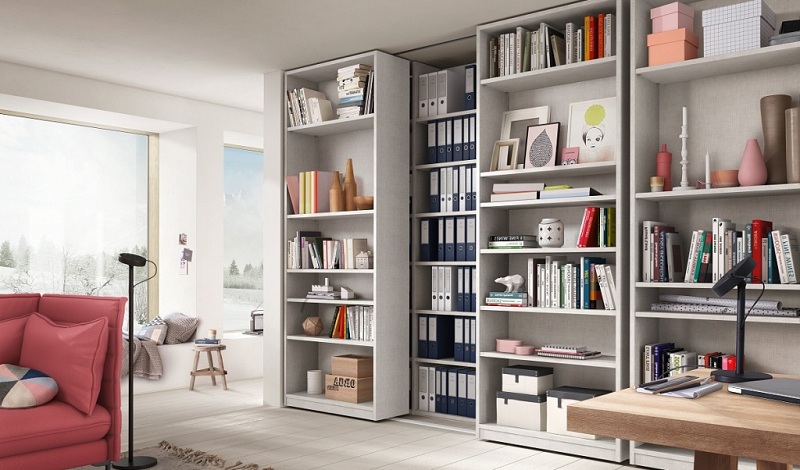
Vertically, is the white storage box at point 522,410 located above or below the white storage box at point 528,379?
below

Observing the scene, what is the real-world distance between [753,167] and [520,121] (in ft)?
5.29

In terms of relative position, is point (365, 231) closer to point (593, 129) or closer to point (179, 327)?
point (593, 129)

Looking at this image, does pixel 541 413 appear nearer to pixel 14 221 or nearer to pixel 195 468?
pixel 195 468

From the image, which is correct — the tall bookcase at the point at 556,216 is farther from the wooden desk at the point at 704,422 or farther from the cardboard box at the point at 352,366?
the wooden desk at the point at 704,422

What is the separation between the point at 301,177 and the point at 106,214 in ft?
8.22

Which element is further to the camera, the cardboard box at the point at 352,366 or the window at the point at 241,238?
the window at the point at 241,238

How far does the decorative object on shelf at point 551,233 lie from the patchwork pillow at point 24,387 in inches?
112

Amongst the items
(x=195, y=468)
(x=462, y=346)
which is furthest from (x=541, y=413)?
(x=195, y=468)

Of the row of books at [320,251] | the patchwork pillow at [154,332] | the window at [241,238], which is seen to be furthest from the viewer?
the window at [241,238]

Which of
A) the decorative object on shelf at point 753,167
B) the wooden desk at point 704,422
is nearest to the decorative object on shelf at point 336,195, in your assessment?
the decorative object on shelf at point 753,167

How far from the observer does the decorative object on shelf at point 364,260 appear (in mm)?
5559

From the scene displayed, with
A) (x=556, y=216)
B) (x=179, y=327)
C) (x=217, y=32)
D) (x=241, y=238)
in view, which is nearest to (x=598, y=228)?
(x=556, y=216)

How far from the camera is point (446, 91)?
5.53 metres

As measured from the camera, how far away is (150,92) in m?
7.02
